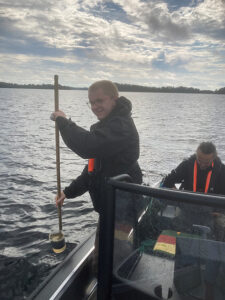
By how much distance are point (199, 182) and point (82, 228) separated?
383cm

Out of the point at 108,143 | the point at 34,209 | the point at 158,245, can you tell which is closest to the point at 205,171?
the point at 108,143

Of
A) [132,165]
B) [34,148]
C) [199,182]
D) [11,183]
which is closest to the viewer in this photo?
[132,165]

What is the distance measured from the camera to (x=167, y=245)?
1410 millimetres

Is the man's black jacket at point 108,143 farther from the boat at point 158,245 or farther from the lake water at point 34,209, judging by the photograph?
the lake water at point 34,209

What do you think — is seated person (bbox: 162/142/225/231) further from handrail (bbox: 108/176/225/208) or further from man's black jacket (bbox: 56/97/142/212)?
handrail (bbox: 108/176/225/208)

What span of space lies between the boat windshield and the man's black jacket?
3.71ft

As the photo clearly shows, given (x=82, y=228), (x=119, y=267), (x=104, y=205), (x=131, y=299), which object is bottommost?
Result: (x=82, y=228)

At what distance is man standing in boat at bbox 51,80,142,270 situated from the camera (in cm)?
260

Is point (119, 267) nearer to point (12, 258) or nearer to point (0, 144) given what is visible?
point (12, 258)

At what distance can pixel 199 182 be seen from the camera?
17.4 ft

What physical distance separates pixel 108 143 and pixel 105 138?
0.18 feet

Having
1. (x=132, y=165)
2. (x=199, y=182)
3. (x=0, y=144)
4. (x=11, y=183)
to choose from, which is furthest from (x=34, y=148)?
(x=132, y=165)

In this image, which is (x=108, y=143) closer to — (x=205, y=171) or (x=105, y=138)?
(x=105, y=138)

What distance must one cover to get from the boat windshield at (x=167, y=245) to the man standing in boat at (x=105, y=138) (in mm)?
1005
